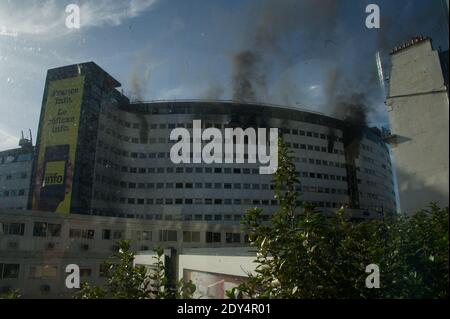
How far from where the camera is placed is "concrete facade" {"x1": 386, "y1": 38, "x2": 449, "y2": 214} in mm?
2611

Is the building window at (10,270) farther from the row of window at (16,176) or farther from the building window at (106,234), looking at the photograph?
the row of window at (16,176)

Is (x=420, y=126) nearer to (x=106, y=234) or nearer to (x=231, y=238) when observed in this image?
(x=231, y=238)

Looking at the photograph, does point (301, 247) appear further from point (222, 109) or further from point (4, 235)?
point (4, 235)

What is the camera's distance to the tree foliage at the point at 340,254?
2.74 m

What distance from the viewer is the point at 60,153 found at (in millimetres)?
32031

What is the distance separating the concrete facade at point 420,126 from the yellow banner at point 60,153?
27.3m

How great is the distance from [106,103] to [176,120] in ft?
46.6

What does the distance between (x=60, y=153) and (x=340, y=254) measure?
34.0 m

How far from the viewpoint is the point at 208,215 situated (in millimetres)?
20734

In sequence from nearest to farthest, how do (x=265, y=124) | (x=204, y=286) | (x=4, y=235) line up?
(x=204, y=286) → (x=265, y=124) → (x=4, y=235)

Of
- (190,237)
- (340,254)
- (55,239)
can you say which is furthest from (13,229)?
(340,254)

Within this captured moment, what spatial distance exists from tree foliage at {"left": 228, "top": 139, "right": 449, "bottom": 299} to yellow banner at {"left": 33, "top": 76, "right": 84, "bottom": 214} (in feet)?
88.1

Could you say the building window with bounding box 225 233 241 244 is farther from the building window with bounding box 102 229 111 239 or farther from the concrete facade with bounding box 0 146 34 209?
the concrete facade with bounding box 0 146 34 209
